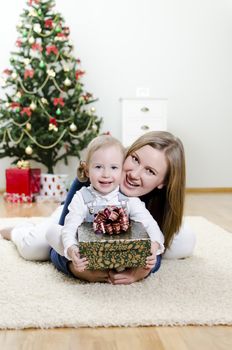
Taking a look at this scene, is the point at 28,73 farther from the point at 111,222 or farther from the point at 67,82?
the point at 111,222

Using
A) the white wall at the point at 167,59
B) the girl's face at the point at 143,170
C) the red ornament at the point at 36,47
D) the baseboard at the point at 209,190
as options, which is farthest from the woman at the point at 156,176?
the baseboard at the point at 209,190

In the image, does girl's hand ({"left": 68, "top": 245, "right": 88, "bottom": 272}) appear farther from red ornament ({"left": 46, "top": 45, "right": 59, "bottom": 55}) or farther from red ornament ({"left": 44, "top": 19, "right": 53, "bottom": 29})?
red ornament ({"left": 44, "top": 19, "right": 53, "bottom": 29})

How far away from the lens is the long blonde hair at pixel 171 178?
5.55 ft

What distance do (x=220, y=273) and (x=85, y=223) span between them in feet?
1.72

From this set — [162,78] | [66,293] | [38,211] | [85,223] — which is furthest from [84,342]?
[162,78]

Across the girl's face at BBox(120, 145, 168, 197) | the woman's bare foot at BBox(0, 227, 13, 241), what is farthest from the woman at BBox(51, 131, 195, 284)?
the woman's bare foot at BBox(0, 227, 13, 241)

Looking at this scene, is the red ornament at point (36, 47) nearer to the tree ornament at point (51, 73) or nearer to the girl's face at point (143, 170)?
the tree ornament at point (51, 73)

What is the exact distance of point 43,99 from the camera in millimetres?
3801

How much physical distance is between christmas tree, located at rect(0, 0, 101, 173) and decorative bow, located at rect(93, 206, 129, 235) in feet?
7.70

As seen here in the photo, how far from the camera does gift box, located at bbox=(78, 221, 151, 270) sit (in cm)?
144

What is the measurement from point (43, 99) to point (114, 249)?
2.54 meters

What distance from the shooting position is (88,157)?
5.36ft

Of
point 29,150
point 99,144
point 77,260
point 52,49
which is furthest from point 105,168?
point 52,49

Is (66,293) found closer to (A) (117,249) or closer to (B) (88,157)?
(A) (117,249)
